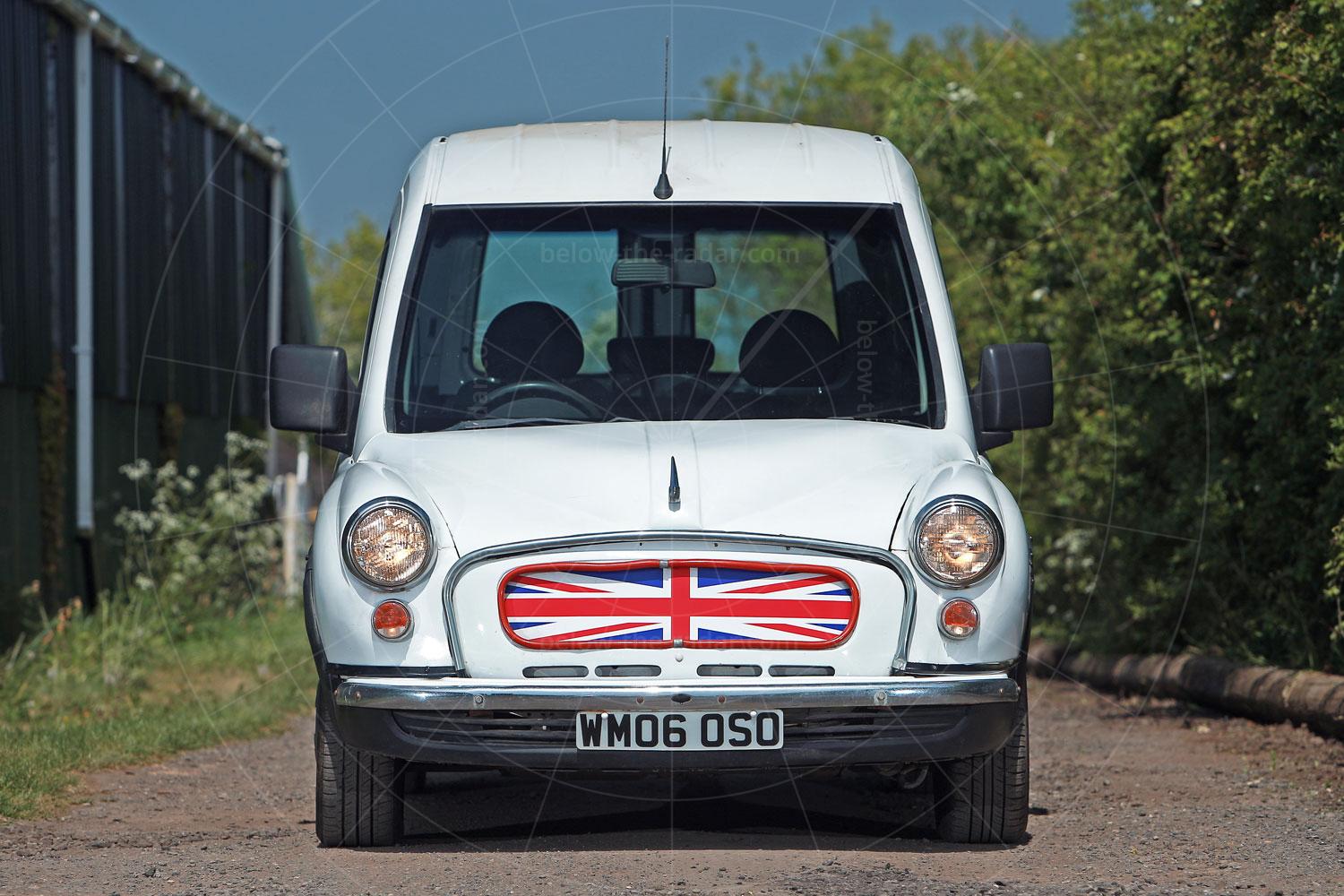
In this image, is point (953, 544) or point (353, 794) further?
point (353, 794)

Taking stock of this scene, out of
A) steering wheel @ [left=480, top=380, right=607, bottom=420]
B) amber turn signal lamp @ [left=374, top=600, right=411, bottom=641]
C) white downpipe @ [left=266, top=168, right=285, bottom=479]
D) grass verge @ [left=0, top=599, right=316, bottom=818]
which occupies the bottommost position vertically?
grass verge @ [left=0, top=599, right=316, bottom=818]

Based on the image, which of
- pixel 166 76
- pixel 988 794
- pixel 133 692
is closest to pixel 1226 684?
pixel 988 794

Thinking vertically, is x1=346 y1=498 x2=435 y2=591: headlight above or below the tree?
below

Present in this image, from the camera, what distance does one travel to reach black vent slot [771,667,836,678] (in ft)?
16.6

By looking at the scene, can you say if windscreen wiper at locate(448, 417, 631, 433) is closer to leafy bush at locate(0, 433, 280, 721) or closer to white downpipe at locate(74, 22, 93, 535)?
leafy bush at locate(0, 433, 280, 721)

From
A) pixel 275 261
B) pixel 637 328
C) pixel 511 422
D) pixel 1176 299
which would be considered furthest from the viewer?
pixel 275 261

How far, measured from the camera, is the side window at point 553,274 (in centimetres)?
626

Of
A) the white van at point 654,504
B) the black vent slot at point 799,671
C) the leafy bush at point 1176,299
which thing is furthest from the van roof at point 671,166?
the leafy bush at point 1176,299

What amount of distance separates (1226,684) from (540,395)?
4.94m

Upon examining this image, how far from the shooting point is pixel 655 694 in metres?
4.98

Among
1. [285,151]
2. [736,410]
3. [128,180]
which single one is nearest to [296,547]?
[128,180]

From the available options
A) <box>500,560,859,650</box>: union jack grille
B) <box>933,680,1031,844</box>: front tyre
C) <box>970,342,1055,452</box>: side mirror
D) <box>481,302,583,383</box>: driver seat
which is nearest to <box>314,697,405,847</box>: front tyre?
<box>500,560,859,650</box>: union jack grille

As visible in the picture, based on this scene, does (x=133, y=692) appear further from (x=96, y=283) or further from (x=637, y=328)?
(x=96, y=283)

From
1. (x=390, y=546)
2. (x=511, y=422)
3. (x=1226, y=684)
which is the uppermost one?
(x=511, y=422)
